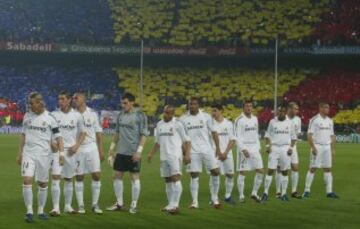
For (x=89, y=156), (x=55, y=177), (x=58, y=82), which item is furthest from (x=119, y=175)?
(x=58, y=82)

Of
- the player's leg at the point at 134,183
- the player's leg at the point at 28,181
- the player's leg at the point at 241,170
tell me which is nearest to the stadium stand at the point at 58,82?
the player's leg at the point at 241,170

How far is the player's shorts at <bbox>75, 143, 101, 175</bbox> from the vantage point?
15.2 metres

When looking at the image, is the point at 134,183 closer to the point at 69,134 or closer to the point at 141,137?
the point at 141,137

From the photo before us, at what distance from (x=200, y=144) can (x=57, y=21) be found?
1844 inches

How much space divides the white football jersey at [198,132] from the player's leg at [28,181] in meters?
4.25

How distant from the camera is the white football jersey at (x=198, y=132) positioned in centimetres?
1669

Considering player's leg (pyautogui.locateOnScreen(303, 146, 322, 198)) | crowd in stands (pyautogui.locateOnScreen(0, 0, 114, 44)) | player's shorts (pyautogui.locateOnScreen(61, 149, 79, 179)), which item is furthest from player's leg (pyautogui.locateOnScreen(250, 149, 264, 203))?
crowd in stands (pyautogui.locateOnScreen(0, 0, 114, 44))

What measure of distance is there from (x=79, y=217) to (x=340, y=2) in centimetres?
4724

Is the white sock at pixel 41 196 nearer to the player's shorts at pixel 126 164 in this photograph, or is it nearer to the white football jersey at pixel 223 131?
the player's shorts at pixel 126 164

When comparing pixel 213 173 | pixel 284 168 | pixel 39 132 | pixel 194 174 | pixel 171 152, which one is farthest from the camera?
pixel 284 168

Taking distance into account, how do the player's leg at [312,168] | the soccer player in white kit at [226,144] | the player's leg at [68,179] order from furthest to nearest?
the player's leg at [312,168]
the soccer player in white kit at [226,144]
the player's leg at [68,179]

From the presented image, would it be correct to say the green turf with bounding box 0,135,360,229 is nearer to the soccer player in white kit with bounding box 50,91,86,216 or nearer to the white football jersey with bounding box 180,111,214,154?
the soccer player in white kit with bounding box 50,91,86,216

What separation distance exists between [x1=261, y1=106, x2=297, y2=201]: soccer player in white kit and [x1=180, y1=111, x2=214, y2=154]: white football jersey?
243 cm

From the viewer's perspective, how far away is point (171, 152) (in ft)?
51.5
